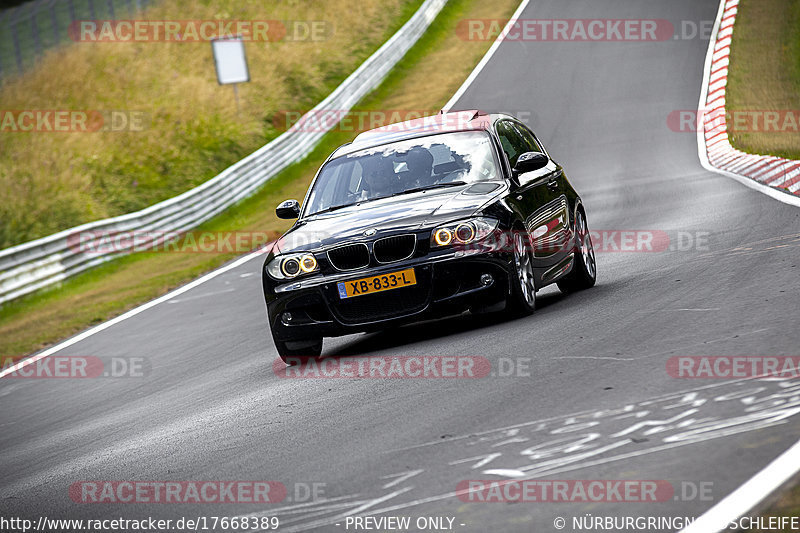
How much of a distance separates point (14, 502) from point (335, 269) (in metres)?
3.08

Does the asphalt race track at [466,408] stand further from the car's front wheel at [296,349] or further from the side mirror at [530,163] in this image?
the side mirror at [530,163]

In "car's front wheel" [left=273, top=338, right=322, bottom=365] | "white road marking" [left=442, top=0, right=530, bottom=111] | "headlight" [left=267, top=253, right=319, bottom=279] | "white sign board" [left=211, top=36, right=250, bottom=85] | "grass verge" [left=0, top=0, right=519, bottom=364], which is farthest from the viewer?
"white road marking" [left=442, top=0, right=530, bottom=111]

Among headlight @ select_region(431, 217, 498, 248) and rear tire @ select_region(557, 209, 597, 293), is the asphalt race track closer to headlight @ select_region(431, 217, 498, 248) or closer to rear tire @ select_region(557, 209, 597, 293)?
rear tire @ select_region(557, 209, 597, 293)

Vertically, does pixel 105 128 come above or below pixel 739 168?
above

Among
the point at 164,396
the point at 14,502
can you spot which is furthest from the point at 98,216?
the point at 14,502

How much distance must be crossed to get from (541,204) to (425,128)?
1.24 meters

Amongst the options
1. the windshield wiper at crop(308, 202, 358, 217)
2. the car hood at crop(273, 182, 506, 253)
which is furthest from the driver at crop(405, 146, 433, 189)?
the windshield wiper at crop(308, 202, 358, 217)

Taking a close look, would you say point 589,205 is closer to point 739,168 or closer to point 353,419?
point 739,168

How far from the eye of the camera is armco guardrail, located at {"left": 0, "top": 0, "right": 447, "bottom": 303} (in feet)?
64.1

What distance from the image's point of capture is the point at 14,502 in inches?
232

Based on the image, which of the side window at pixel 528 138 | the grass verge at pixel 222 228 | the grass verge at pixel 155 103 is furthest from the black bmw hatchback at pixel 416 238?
the grass verge at pixel 155 103

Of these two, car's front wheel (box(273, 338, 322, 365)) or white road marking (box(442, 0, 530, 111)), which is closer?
car's front wheel (box(273, 338, 322, 365))

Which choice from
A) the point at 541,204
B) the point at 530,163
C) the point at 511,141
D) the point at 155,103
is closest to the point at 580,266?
the point at 541,204

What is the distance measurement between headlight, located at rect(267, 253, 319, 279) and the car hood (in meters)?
0.07
